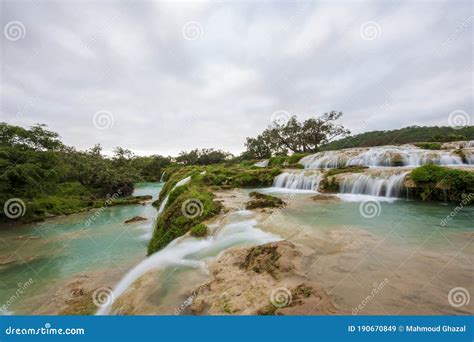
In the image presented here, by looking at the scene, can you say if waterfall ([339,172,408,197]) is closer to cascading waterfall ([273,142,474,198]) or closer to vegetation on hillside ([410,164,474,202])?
cascading waterfall ([273,142,474,198])

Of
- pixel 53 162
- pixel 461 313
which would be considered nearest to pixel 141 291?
pixel 461 313

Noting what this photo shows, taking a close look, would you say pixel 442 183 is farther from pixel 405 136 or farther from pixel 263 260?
pixel 405 136

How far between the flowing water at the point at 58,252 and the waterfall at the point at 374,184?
11913 millimetres

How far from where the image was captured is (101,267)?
8.15 metres

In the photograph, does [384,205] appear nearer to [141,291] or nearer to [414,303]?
[414,303]

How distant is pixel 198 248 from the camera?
20.1 ft

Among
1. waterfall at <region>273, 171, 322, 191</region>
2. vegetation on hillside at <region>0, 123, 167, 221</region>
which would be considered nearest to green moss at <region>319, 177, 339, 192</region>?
waterfall at <region>273, 171, 322, 191</region>

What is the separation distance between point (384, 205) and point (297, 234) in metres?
6.68

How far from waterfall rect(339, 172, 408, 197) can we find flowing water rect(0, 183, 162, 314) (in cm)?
1191

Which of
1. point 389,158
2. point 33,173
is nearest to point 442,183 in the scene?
point 389,158

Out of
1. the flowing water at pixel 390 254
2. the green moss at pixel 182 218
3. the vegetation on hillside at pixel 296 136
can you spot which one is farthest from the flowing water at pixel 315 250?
the vegetation on hillside at pixel 296 136

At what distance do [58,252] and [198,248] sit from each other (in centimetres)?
780

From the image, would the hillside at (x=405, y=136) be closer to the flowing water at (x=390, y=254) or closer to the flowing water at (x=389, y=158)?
the flowing water at (x=389, y=158)

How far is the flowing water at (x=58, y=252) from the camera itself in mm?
7195
